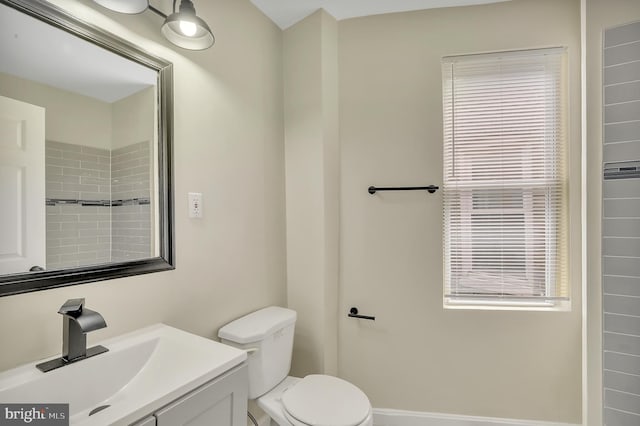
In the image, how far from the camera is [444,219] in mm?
1866

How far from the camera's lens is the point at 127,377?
101cm

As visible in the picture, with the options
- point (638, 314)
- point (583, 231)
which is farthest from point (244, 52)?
point (638, 314)

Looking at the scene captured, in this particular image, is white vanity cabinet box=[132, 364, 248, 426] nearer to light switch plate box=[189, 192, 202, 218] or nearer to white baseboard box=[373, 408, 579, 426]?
light switch plate box=[189, 192, 202, 218]

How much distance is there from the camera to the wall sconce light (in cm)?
103

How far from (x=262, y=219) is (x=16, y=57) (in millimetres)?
1151

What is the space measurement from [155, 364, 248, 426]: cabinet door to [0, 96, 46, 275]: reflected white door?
0.59 m

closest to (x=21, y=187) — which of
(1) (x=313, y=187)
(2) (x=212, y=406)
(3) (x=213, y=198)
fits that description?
(3) (x=213, y=198)

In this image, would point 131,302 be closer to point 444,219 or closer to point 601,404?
point 444,219

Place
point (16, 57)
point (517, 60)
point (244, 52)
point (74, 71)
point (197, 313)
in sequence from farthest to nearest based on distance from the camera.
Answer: point (517, 60) < point (244, 52) < point (197, 313) < point (74, 71) < point (16, 57)

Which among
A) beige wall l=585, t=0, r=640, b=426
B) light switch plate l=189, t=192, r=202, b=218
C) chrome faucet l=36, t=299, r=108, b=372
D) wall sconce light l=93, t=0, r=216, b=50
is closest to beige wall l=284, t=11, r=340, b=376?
light switch plate l=189, t=192, r=202, b=218

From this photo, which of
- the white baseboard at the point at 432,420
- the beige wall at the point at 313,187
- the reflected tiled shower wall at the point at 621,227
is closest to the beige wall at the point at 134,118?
the beige wall at the point at 313,187

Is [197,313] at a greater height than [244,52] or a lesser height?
lesser

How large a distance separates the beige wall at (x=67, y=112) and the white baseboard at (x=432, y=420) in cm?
202

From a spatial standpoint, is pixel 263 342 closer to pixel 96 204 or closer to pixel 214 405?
pixel 214 405
